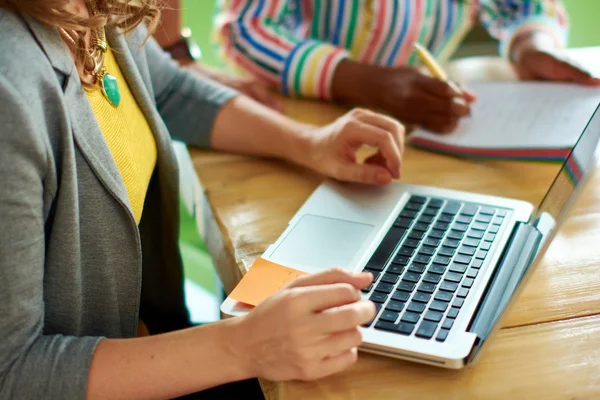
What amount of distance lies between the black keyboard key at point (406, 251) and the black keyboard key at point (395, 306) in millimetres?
88

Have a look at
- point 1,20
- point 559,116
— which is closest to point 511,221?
point 559,116

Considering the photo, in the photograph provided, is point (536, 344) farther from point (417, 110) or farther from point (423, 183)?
point (417, 110)

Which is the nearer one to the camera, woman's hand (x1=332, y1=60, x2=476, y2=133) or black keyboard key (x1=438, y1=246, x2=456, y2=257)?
black keyboard key (x1=438, y1=246, x2=456, y2=257)

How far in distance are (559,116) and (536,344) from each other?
0.48 meters

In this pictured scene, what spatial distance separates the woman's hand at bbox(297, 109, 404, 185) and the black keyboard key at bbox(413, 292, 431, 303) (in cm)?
23

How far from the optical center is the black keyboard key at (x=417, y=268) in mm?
661

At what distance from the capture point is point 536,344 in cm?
59

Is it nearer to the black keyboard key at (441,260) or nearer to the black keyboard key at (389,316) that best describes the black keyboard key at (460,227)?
the black keyboard key at (441,260)

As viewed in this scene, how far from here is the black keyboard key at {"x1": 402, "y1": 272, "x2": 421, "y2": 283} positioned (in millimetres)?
645

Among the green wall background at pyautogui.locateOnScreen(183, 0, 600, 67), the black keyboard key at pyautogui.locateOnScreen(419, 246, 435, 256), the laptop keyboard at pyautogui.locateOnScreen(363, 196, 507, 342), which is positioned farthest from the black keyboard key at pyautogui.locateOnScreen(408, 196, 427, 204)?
the green wall background at pyautogui.locateOnScreen(183, 0, 600, 67)

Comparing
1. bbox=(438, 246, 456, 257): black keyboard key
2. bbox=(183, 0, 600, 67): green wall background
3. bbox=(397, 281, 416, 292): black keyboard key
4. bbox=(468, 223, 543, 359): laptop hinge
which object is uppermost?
bbox=(468, 223, 543, 359): laptop hinge

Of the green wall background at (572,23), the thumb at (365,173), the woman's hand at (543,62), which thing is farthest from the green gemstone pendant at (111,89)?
the green wall background at (572,23)

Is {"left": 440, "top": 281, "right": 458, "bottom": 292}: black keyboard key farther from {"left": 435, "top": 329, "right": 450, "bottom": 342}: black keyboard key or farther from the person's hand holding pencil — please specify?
the person's hand holding pencil

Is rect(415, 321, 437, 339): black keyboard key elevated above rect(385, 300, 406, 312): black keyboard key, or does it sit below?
above
